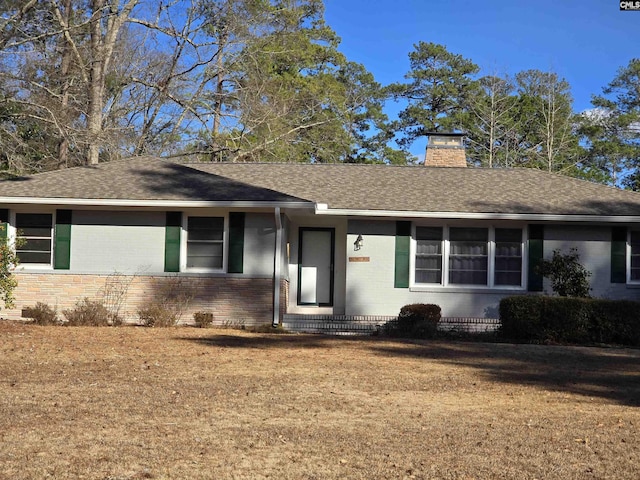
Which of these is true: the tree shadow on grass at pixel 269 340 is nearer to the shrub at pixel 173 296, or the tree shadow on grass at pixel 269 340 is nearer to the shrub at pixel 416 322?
the shrub at pixel 416 322

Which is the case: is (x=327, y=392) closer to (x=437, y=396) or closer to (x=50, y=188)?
(x=437, y=396)

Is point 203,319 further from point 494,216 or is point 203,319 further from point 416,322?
point 494,216

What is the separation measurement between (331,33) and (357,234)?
76.4ft

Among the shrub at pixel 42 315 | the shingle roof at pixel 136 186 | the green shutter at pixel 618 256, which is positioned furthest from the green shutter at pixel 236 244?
the green shutter at pixel 618 256

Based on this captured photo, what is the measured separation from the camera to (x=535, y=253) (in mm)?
17906

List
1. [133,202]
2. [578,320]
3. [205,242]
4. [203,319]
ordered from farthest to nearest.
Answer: [205,242] → [203,319] → [133,202] → [578,320]

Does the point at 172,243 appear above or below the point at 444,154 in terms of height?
below

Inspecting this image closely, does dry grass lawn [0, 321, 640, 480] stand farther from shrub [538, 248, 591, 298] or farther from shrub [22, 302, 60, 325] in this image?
shrub [538, 248, 591, 298]

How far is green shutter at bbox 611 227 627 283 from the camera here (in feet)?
58.4

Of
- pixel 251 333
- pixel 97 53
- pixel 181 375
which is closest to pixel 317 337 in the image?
pixel 251 333

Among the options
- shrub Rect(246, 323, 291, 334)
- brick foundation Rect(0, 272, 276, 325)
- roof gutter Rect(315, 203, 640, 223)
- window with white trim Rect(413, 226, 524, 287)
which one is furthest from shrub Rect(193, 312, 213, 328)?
window with white trim Rect(413, 226, 524, 287)

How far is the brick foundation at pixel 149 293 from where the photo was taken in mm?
17000

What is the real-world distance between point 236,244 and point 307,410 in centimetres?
911

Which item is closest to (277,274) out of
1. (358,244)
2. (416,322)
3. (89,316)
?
(358,244)
